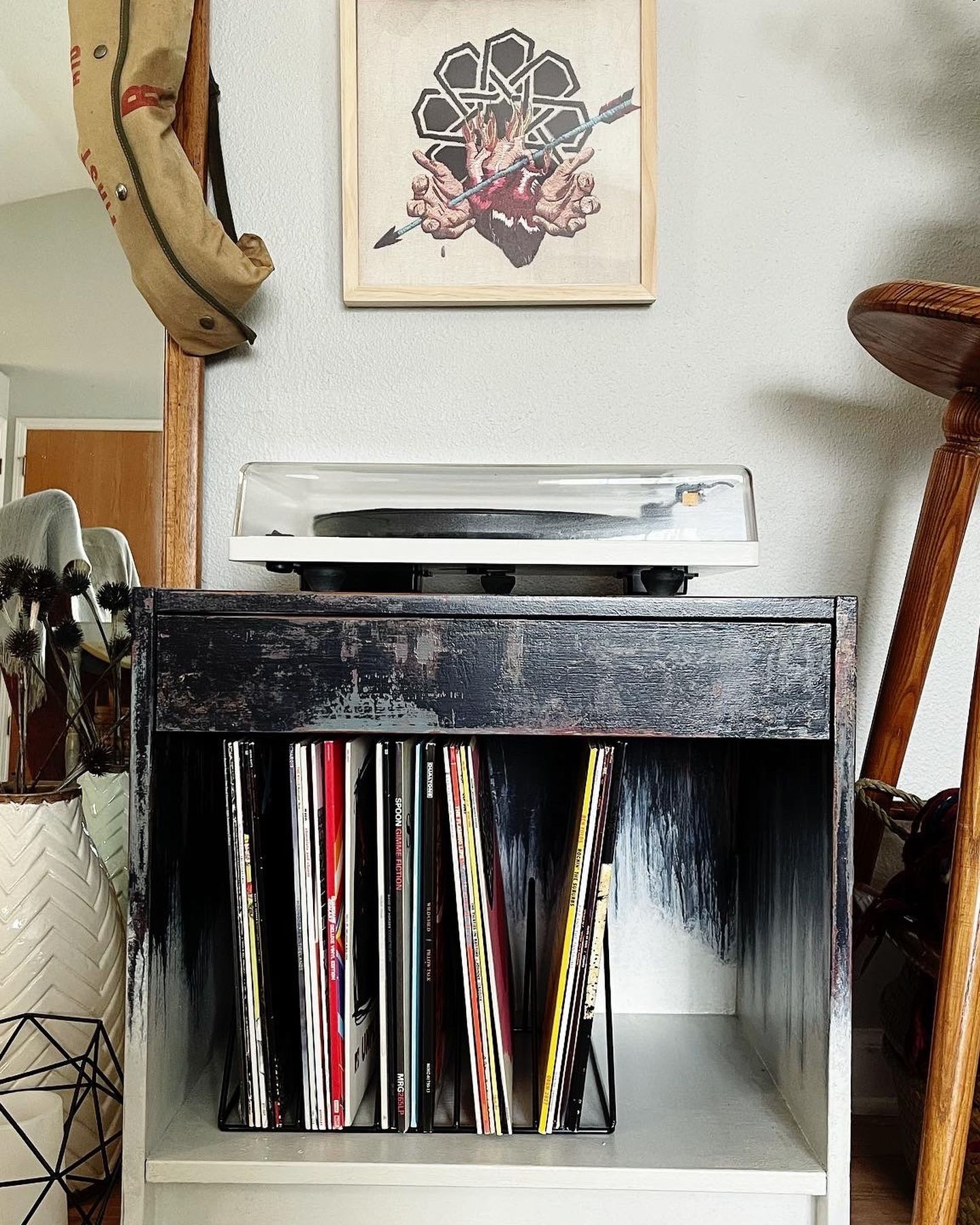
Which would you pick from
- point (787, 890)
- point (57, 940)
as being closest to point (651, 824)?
point (787, 890)

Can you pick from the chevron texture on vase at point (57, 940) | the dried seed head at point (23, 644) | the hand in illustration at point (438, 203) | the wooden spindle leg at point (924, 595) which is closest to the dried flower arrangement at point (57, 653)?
the dried seed head at point (23, 644)

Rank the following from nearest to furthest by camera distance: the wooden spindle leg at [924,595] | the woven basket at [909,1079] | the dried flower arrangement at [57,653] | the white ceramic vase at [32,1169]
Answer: the white ceramic vase at [32,1169], the woven basket at [909,1079], the wooden spindle leg at [924,595], the dried flower arrangement at [57,653]

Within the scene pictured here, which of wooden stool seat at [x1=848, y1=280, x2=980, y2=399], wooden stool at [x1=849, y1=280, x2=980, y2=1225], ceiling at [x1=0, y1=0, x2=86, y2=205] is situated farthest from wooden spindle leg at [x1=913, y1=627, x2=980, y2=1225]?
ceiling at [x1=0, y1=0, x2=86, y2=205]

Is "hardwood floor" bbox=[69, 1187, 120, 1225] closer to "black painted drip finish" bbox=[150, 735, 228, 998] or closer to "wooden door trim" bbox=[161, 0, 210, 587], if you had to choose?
"black painted drip finish" bbox=[150, 735, 228, 998]

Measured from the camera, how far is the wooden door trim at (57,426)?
1.02m

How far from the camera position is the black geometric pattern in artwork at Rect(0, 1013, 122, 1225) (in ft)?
2.50

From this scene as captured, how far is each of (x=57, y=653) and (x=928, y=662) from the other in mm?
888

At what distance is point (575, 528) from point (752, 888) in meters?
0.45

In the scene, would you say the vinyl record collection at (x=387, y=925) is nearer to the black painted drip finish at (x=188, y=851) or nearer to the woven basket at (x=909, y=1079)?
the black painted drip finish at (x=188, y=851)

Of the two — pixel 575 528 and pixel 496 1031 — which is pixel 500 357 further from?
pixel 496 1031

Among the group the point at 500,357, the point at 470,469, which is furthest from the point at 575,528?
the point at 500,357

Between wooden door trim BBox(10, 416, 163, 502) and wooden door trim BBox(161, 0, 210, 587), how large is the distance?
0.03 meters

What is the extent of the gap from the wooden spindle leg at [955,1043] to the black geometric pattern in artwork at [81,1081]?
625 millimetres

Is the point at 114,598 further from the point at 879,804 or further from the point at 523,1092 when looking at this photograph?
the point at 879,804
